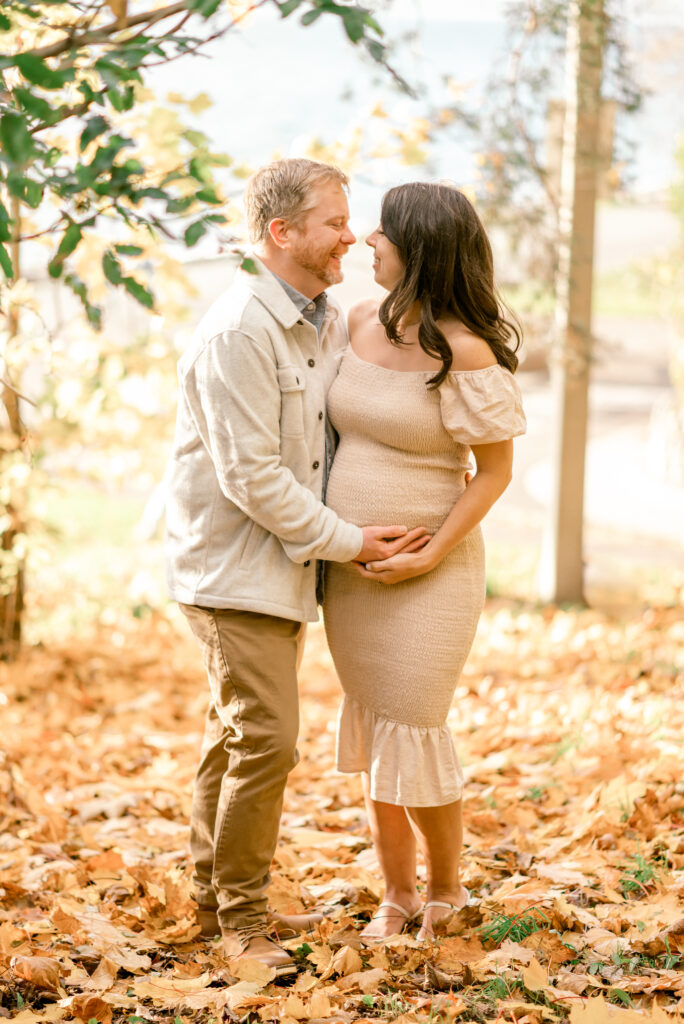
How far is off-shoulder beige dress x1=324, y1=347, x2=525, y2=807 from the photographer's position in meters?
2.62

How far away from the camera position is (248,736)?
2605 mm

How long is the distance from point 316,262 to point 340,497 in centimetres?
59

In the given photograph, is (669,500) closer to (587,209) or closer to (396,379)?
(587,209)

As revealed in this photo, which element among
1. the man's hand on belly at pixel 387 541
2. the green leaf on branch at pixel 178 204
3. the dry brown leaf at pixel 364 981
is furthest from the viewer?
the man's hand on belly at pixel 387 541

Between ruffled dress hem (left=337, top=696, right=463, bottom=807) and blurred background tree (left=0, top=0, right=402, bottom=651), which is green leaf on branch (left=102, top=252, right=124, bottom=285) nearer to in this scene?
blurred background tree (left=0, top=0, right=402, bottom=651)

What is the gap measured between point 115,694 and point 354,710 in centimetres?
271

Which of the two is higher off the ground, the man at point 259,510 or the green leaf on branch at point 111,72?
the green leaf on branch at point 111,72

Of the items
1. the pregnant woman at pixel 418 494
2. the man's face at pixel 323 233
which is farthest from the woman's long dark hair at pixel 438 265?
the man's face at pixel 323 233

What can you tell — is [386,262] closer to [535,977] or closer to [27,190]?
[27,190]

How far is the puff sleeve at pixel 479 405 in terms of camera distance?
8.29 ft

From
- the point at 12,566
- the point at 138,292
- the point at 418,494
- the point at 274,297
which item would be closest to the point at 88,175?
the point at 138,292

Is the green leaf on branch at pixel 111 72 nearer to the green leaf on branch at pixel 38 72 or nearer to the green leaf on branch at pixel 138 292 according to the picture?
the green leaf on branch at pixel 38 72

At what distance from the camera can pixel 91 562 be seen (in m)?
9.15

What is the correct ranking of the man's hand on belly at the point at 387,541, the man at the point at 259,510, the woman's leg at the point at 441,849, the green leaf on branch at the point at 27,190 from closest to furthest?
the green leaf on branch at the point at 27,190 → the man at the point at 259,510 → the man's hand on belly at the point at 387,541 → the woman's leg at the point at 441,849
